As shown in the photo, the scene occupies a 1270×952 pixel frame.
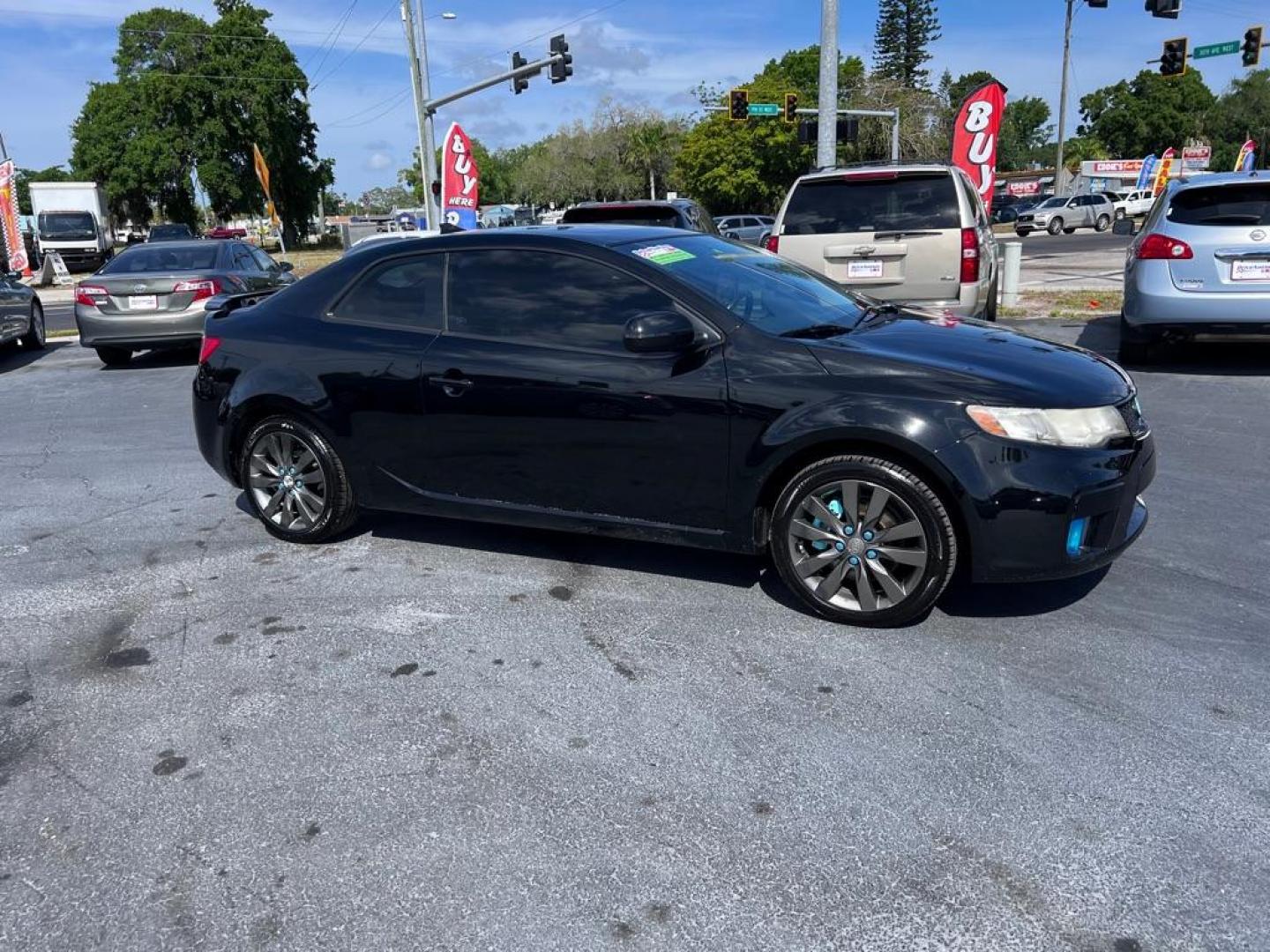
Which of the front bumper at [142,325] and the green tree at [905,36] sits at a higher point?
the green tree at [905,36]

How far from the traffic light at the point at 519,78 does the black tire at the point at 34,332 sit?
15.2 m

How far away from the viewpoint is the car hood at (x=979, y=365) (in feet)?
12.3

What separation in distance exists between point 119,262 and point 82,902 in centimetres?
1135

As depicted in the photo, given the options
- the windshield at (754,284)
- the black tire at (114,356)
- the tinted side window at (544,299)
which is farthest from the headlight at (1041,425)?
the black tire at (114,356)

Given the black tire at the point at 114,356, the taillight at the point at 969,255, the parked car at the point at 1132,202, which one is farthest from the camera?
the parked car at the point at 1132,202

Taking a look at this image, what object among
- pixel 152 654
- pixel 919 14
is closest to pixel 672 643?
pixel 152 654

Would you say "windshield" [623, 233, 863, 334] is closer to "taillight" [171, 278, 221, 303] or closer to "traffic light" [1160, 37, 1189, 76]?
"taillight" [171, 278, 221, 303]

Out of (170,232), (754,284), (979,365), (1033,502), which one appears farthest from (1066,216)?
(1033,502)

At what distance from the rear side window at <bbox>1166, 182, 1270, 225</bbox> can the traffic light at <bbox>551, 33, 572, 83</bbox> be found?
63.0ft

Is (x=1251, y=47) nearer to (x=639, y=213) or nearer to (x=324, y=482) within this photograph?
(x=639, y=213)

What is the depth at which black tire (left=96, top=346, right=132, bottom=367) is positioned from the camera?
12.0 meters

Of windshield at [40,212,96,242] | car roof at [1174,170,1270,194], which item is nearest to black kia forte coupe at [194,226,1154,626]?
car roof at [1174,170,1270,194]

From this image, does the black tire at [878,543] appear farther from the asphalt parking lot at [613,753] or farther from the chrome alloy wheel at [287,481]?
the chrome alloy wheel at [287,481]

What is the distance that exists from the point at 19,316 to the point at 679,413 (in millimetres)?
12408
